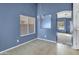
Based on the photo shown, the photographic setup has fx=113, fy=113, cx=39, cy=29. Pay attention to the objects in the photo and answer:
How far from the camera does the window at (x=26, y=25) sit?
1.94m

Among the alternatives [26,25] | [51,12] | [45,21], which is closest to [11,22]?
[26,25]

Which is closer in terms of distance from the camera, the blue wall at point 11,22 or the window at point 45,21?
the blue wall at point 11,22

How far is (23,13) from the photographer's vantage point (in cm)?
193

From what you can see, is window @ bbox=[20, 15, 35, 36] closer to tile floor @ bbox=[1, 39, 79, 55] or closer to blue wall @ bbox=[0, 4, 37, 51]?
blue wall @ bbox=[0, 4, 37, 51]

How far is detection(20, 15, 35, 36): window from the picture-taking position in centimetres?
194

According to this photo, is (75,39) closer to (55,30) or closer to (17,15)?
(55,30)

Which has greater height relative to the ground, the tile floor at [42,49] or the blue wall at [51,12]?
the blue wall at [51,12]

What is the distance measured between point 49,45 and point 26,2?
0.85 meters

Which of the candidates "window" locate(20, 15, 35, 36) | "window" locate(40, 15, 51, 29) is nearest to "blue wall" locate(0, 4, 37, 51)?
"window" locate(20, 15, 35, 36)

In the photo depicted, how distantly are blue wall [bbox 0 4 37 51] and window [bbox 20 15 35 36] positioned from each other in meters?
0.05

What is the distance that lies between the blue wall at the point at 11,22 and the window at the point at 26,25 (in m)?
0.05

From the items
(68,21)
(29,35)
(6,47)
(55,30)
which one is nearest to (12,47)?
(6,47)

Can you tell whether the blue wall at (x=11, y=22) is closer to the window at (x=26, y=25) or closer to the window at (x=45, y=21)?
the window at (x=26, y=25)

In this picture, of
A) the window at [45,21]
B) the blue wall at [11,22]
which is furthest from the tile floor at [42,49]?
the window at [45,21]
